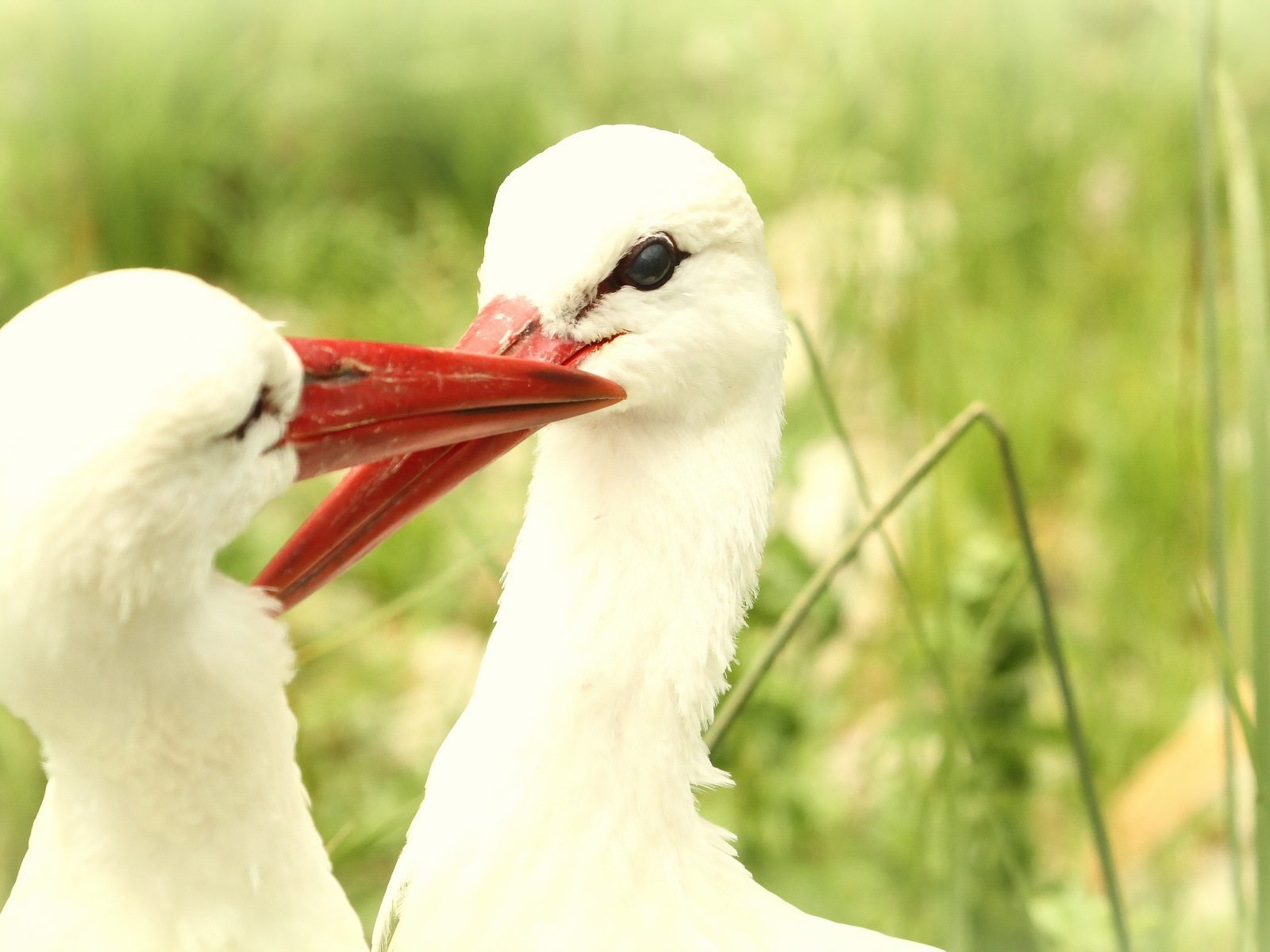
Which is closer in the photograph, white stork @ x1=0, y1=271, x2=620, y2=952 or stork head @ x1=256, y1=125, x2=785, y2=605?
white stork @ x1=0, y1=271, x2=620, y2=952

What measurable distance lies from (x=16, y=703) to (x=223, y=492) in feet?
0.88

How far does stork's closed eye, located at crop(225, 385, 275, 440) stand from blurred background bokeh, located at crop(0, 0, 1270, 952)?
0.77 meters

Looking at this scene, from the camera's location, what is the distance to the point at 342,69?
471cm

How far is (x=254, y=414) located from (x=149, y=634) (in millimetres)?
223

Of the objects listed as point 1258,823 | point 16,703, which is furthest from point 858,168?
point 16,703

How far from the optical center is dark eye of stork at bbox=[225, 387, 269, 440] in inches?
51.3

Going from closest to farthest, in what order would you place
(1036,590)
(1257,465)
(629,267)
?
(629,267), (1257,465), (1036,590)

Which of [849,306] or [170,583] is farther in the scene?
[849,306]

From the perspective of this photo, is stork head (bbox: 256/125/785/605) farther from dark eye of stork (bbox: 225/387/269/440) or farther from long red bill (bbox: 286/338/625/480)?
dark eye of stork (bbox: 225/387/269/440)

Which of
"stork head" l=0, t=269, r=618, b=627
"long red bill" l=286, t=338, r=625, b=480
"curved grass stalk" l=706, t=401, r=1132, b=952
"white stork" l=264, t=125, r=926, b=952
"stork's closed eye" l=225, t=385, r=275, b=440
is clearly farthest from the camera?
"curved grass stalk" l=706, t=401, r=1132, b=952

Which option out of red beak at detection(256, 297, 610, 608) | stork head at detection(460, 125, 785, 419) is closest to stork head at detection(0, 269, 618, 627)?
red beak at detection(256, 297, 610, 608)

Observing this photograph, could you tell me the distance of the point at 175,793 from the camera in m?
1.37

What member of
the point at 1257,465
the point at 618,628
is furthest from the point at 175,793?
the point at 1257,465

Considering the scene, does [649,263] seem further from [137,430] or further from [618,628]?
[137,430]
